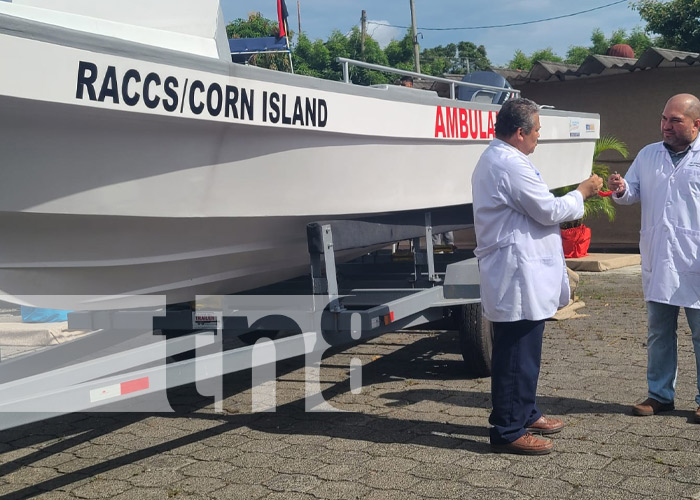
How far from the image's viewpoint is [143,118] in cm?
346

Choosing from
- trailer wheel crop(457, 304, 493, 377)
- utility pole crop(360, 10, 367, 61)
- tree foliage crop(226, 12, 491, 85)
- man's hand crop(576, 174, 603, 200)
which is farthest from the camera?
utility pole crop(360, 10, 367, 61)

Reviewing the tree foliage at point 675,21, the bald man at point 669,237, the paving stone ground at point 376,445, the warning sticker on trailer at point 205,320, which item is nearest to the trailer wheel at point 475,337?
the paving stone ground at point 376,445

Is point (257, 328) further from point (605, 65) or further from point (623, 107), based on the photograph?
point (623, 107)

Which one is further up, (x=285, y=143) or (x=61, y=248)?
(x=285, y=143)

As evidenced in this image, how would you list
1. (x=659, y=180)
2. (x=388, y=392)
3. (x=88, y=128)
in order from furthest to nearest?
(x=388, y=392)
(x=659, y=180)
(x=88, y=128)

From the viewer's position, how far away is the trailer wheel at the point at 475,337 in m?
4.93

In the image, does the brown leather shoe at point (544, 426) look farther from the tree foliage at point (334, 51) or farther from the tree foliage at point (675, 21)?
the tree foliage at point (675, 21)

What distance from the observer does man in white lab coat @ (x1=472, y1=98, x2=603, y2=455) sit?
140 inches

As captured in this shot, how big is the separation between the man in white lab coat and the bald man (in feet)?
1.99

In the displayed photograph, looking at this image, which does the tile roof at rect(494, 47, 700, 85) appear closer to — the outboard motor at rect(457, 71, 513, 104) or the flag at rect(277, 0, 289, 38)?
the outboard motor at rect(457, 71, 513, 104)

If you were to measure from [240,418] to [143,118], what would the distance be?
1.82m

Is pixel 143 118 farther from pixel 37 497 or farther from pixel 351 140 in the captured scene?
pixel 37 497

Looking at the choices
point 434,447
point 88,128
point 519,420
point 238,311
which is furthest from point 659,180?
point 88,128

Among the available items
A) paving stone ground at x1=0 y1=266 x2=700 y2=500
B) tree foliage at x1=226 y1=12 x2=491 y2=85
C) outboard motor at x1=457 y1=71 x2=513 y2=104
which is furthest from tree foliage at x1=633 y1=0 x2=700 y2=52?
paving stone ground at x1=0 y1=266 x2=700 y2=500
